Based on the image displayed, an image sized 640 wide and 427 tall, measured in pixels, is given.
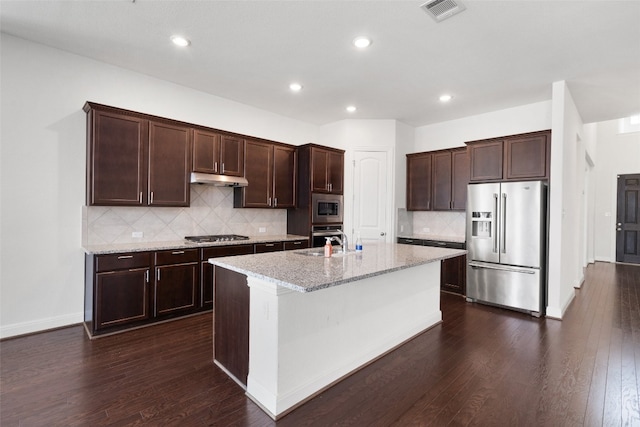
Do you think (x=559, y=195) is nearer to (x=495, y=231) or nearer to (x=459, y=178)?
(x=495, y=231)

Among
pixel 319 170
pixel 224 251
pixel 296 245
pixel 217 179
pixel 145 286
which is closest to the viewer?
pixel 145 286

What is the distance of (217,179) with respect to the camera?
4129 millimetres

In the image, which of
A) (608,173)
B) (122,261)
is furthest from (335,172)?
(608,173)

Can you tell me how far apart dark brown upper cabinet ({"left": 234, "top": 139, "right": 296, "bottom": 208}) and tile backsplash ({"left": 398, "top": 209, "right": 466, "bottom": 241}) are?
6.81 ft

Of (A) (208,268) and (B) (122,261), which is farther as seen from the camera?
(A) (208,268)

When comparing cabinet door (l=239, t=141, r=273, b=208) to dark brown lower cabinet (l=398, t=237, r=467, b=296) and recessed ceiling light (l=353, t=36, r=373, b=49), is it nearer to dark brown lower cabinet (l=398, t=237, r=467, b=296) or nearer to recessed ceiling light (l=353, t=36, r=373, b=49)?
recessed ceiling light (l=353, t=36, r=373, b=49)

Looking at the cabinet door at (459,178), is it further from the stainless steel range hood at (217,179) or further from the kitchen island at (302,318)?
the stainless steel range hood at (217,179)

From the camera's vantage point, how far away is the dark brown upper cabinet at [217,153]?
4.10m

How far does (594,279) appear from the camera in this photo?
6.17 meters

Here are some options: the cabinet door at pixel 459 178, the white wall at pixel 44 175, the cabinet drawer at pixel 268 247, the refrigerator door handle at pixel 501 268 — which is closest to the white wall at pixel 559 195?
the refrigerator door handle at pixel 501 268

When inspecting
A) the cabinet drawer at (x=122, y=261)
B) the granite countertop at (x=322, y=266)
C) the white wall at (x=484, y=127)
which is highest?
the white wall at (x=484, y=127)

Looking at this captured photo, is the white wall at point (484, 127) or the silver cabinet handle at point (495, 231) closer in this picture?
the silver cabinet handle at point (495, 231)

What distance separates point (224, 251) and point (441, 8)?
3.37 metres

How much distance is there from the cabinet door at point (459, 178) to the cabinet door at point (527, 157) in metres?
0.77
